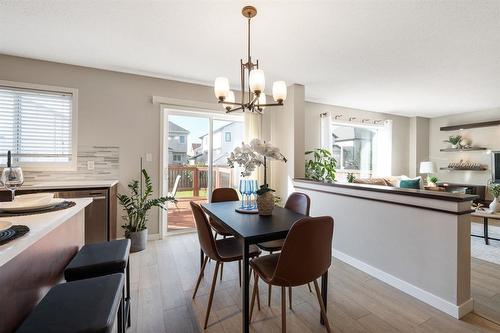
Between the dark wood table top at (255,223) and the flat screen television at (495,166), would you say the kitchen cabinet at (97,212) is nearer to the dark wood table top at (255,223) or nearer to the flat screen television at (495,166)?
the dark wood table top at (255,223)

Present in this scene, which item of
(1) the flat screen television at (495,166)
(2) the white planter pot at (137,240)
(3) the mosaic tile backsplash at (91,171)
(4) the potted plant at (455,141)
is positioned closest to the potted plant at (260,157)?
(2) the white planter pot at (137,240)

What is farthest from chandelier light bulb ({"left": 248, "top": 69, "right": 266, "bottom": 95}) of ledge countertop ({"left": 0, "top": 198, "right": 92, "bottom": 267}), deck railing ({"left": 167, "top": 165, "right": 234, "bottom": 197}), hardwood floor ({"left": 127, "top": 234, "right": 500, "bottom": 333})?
deck railing ({"left": 167, "top": 165, "right": 234, "bottom": 197})

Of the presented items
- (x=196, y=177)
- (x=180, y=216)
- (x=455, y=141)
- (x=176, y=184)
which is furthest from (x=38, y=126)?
(x=455, y=141)

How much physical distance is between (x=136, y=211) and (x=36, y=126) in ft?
5.42

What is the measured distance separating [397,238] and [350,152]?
3.75 meters

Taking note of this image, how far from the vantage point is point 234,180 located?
416 cm

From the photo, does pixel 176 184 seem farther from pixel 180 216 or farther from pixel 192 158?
pixel 180 216

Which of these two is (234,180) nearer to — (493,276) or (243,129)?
(243,129)

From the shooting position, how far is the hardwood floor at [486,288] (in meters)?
1.87

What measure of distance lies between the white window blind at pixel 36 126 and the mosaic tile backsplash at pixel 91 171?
0.43 feet

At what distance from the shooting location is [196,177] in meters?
3.90

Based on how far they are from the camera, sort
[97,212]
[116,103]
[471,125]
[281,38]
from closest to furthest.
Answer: [281,38]
[97,212]
[116,103]
[471,125]

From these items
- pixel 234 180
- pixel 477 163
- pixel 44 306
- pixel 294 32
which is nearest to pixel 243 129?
pixel 234 180

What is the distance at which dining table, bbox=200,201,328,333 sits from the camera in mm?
1422
